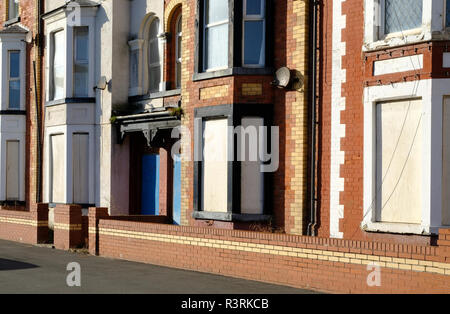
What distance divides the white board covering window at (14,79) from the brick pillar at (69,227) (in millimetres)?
7739

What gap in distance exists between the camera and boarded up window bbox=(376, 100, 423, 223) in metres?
13.3

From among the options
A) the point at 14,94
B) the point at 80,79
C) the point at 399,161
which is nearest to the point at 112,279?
the point at 399,161

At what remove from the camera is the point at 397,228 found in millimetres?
13414

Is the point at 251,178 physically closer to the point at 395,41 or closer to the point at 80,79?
the point at 395,41

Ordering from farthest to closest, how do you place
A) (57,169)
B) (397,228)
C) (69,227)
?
(57,169), (69,227), (397,228)

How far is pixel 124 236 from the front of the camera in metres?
17.1

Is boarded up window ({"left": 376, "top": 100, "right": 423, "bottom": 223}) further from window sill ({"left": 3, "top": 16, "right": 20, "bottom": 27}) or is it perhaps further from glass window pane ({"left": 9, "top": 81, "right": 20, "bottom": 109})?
window sill ({"left": 3, "top": 16, "right": 20, "bottom": 27})

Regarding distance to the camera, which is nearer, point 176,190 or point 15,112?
point 176,190

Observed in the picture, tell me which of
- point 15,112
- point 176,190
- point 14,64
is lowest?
point 176,190

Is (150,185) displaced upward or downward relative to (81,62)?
downward

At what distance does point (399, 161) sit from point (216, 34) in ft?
18.3
